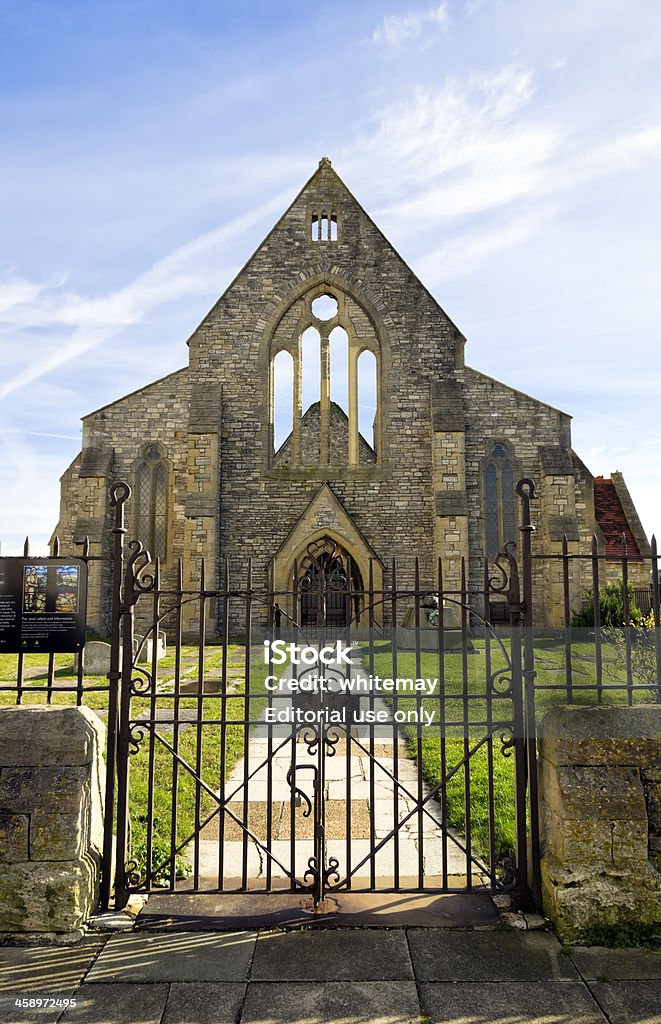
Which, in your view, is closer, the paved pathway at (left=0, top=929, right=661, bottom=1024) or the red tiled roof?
the paved pathway at (left=0, top=929, right=661, bottom=1024)

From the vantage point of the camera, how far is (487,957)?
11.8 feet

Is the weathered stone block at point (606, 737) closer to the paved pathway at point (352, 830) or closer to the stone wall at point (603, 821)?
the stone wall at point (603, 821)

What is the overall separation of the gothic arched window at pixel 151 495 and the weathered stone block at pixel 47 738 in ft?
54.0

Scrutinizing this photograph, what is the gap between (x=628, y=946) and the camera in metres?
3.80

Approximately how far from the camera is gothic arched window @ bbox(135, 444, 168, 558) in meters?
20.3

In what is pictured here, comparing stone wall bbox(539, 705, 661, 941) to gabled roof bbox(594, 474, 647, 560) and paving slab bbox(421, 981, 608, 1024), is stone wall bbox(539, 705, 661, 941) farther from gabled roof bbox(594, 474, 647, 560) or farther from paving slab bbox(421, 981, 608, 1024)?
gabled roof bbox(594, 474, 647, 560)

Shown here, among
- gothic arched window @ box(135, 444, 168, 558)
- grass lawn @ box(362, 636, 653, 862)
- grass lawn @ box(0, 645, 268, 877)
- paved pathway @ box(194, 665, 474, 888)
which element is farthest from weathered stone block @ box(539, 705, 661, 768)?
gothic arched window @ box(135, 444, 168, 558)

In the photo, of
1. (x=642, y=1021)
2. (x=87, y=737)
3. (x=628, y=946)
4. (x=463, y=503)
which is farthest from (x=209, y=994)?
(x=463, y=503)

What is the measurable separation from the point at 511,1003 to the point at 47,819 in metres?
2.65

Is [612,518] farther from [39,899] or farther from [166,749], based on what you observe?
[39,899]

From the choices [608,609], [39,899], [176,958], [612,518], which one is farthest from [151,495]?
[176,958]

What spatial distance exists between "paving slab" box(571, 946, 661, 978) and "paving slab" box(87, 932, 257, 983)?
174cm

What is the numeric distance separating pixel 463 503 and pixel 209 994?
15.9m

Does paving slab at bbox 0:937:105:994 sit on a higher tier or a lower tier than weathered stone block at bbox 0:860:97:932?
lower
